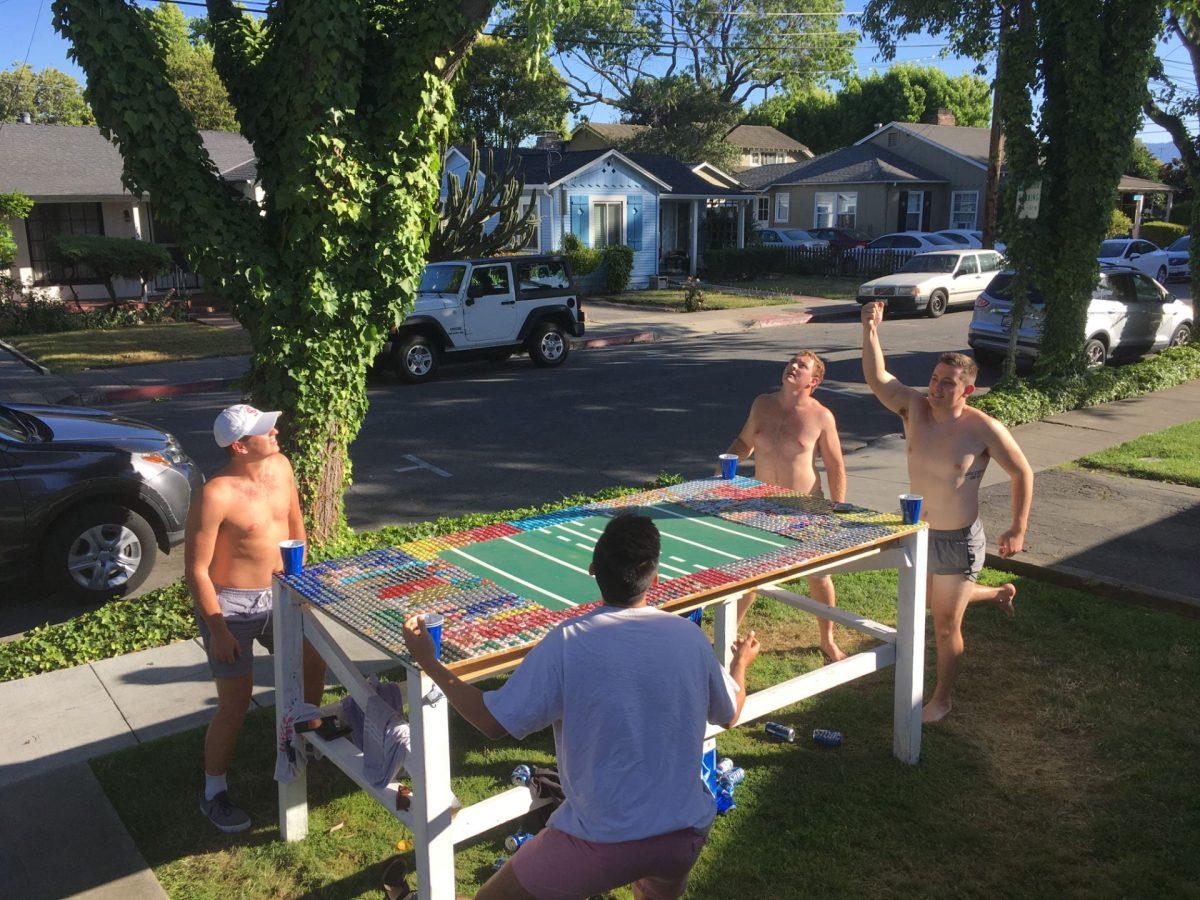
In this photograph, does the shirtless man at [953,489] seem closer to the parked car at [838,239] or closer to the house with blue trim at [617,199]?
the house with blue trim at [617,199]

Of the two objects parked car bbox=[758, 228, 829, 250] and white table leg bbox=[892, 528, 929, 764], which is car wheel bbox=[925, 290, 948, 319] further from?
white table leg bbox=[892, 528, 929, 764]

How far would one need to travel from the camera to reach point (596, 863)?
273 centimetres

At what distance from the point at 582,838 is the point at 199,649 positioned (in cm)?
414

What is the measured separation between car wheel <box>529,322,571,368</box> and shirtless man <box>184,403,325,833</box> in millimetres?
13065

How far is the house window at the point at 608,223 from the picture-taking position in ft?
100

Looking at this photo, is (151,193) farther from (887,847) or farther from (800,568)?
(887,847)

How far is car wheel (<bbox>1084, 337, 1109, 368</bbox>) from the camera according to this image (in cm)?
1600

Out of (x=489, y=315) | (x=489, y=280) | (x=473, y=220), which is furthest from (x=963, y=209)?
(x=489, y=315)

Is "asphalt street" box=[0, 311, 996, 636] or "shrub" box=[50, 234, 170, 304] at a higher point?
"shrub" box=[50, 234, 170, 304]

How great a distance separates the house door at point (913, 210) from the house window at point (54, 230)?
1232 inches

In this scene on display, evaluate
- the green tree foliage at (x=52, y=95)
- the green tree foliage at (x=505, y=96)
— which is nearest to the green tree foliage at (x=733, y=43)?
the green tree foliage at (x=505, y=96)

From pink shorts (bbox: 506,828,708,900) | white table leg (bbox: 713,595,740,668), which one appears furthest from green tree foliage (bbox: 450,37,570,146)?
pink shorts (bbox: 506,828,708,900)

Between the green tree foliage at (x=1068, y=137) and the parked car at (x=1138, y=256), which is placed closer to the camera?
the green tree foliage at (x=1068, y=137)

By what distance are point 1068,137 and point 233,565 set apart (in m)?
12.8
